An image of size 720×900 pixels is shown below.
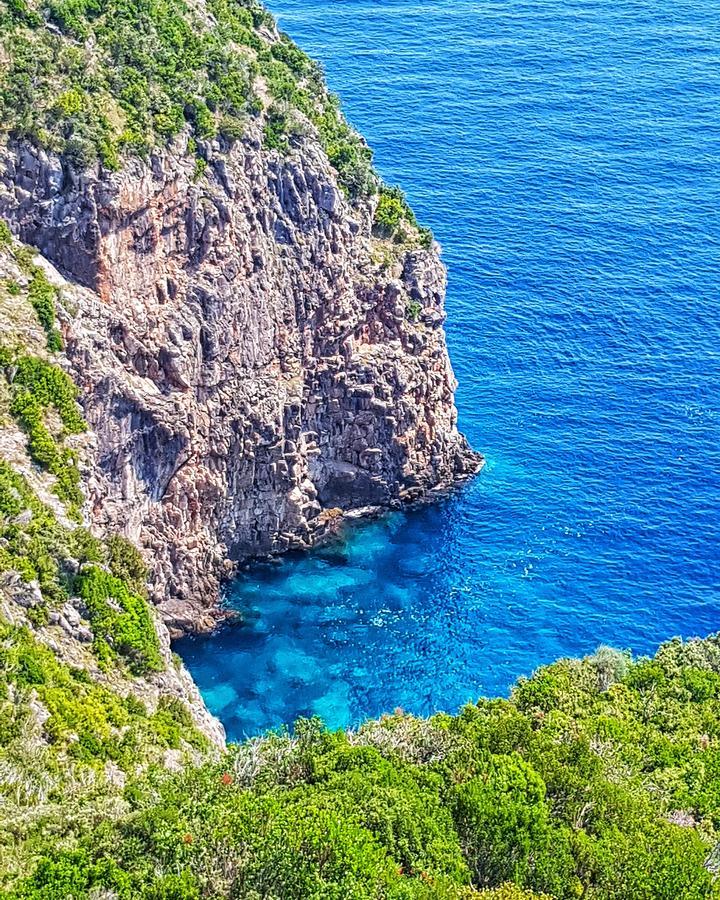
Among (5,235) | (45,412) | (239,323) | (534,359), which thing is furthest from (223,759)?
(534,359)

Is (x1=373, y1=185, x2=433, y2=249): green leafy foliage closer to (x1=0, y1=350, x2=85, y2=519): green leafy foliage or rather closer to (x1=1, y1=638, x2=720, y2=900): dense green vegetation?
(x1=0, y1=350, x2=85, y2=519): green leafy foliage

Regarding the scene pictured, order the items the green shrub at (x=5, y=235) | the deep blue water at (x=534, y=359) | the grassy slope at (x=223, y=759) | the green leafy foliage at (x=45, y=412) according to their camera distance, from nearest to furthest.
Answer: the grassy slope at (x=223, y=759) < the green leafy foliage at (x=45, y=412) < the green shrub at (x=5, y=235) < the deep blue water at (x=534, y=359)

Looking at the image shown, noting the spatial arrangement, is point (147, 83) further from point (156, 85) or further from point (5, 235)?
point (5, 235)

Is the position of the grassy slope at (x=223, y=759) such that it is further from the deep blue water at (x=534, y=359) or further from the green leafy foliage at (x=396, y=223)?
the green leafy foliage at (x=396, y=223)

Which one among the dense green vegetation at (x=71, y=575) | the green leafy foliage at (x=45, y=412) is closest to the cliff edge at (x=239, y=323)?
the green leafy foliage at (x=45, y=412)

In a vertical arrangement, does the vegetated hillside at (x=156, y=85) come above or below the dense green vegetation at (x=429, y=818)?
above

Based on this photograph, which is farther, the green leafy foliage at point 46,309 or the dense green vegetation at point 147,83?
the dense green vegetation at point 147,83
